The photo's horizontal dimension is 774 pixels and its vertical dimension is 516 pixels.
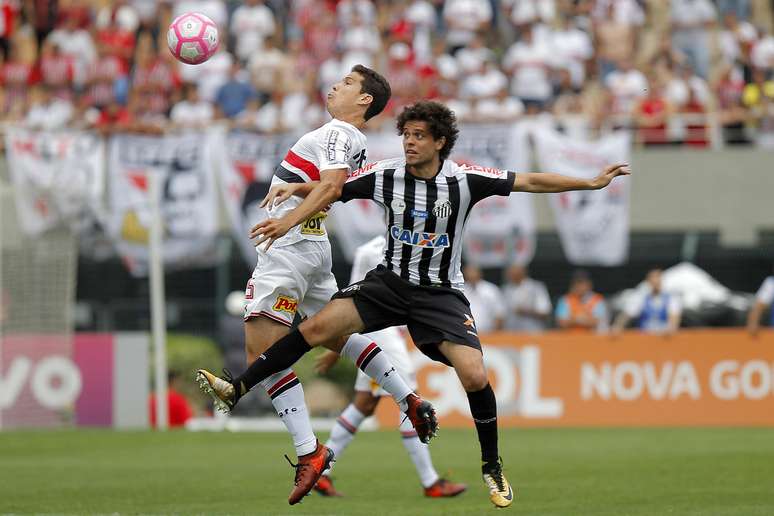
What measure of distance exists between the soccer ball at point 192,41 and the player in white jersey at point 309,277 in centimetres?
100

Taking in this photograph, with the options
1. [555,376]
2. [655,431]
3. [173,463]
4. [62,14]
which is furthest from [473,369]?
[62,14]

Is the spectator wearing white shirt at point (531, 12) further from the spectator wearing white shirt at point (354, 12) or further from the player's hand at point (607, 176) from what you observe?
the player's hand at point (607, 176)

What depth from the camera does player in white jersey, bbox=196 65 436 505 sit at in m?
9.38

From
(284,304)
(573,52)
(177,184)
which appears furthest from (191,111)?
(284,304)

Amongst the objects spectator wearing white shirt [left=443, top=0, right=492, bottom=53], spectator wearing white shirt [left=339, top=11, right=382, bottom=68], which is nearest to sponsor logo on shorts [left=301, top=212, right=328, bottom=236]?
spectator wearing white shirt [left=339, top=11, right=382, bottom=68]

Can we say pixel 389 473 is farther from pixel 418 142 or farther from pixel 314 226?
pixel 418 142

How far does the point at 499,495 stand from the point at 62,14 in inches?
759

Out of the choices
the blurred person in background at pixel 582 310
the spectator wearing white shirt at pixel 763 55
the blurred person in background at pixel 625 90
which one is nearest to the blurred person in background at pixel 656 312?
the blurred person in background at pixel 582 310

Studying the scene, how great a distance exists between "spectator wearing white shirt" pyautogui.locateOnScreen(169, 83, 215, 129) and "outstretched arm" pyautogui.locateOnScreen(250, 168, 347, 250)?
46.8 ft

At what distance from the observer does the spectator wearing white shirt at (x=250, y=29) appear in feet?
81.5

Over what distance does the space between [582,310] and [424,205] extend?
1234cm

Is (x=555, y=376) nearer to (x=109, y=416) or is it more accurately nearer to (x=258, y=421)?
(x=258, y=421)

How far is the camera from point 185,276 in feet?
76.1

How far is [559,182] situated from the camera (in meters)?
9.06
